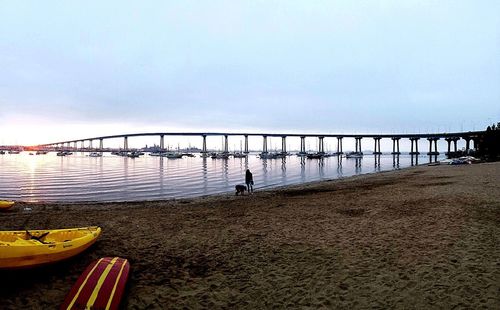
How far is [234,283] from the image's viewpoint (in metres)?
7.41

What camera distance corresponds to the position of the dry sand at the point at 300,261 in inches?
256

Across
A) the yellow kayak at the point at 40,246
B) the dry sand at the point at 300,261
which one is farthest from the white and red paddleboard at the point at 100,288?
the yellow kayak at the point at 40,246

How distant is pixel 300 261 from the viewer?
8.54 m

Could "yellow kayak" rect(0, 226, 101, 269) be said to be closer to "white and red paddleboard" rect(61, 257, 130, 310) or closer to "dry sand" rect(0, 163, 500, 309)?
"dry sand" rect(0, 163, 500, 309)

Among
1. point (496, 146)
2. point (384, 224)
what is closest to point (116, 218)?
point (384, 224)

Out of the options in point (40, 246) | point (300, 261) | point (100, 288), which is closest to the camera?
point (100, 288)

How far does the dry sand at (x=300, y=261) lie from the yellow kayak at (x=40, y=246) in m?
0.34

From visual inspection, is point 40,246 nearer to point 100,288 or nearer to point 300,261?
point 100,288

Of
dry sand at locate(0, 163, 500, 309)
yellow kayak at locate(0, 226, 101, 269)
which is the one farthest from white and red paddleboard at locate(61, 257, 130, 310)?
yellow kayak at locate(0, 226, 101, 269)

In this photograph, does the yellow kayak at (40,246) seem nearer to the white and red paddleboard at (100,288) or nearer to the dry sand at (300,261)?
the dry sand at (300,261)

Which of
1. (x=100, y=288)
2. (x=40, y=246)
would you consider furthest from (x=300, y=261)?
(x=40, y=246)

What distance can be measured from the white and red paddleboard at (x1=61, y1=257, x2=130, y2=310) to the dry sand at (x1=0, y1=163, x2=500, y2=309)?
15.7 inches

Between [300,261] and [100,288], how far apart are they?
15.9 feet

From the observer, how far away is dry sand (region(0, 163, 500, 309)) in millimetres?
6492
